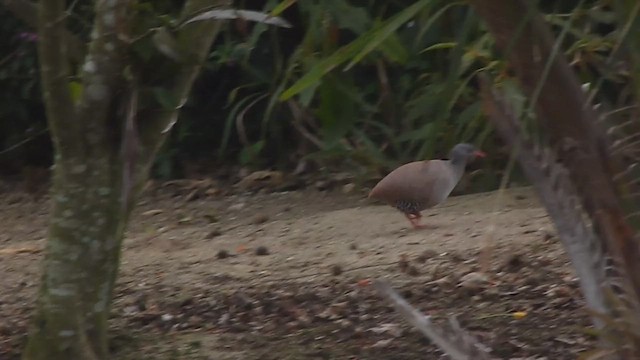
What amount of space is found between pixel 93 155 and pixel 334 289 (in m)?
1.23

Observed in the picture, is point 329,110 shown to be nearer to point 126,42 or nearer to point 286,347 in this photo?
point 126,42

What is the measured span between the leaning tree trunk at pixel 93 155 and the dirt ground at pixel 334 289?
449mm

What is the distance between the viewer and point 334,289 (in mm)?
4230

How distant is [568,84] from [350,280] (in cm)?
297

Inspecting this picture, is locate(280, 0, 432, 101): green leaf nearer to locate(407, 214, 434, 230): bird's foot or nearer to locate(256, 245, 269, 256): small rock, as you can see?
locate(256, 245, 269, 256): small rock

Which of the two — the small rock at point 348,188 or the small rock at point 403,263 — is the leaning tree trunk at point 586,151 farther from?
the small rock at point 348,188

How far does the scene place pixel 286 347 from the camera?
3775 mm

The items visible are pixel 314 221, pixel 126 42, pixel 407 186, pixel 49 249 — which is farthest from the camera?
pixel 314 221

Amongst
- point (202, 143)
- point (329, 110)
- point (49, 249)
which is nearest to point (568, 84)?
point (329, 110)

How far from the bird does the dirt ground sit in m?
0.11

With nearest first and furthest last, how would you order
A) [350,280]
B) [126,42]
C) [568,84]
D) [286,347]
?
[568,84]
[126,42]
[286,347]
[350,280]

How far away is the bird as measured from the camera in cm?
502

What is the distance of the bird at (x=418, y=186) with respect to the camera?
502 centimetres

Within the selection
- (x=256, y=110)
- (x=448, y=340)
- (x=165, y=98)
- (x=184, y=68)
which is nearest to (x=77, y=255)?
(x=165, y=98)
